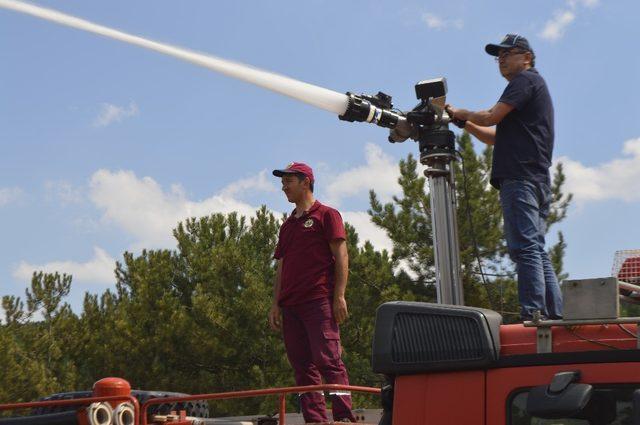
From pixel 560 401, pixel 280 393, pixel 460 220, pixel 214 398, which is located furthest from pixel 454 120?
pixel 460 220

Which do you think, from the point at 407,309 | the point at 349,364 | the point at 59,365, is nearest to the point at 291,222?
the point at 407,309

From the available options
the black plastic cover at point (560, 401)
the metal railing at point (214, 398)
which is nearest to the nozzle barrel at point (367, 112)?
the metal railing at point (214, 398)

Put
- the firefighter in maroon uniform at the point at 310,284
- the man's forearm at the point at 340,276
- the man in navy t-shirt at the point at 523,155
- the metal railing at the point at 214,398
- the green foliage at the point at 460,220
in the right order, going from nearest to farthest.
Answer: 1. the metal railing at the point at 214,398
2. the man in navy t-shirt at the point at 523,155
3. the firefighter in maroon uniform at the point at 310,284
4. the man's forearm at the point at 340,276
5. the green foliage at the point at 460,220

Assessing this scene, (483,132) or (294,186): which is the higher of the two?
(483,132)

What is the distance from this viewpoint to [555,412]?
3555mm

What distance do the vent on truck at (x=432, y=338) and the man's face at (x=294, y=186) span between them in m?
2.57

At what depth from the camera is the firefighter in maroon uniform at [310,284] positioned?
6277 mm

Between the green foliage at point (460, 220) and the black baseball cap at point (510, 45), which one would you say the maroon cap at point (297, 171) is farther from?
the green foliage at point (460, 220)

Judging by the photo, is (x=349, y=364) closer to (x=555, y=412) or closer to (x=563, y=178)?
(x=563, y=178)

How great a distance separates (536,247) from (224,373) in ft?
69.4

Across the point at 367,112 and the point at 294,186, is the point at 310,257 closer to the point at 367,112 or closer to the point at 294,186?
the point at 294,186

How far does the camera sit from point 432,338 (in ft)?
13.6

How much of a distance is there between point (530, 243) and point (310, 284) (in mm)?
1563

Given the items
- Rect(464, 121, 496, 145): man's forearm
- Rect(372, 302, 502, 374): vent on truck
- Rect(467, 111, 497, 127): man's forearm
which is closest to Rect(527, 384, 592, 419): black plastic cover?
Rect(372, 302, 502, 374): vent on truck
